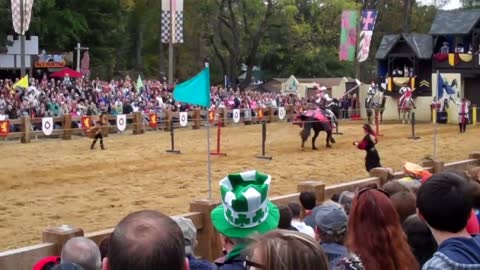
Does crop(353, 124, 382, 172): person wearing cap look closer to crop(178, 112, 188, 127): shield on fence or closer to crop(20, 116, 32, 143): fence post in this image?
crop(20, 116, 32, 143): fence post

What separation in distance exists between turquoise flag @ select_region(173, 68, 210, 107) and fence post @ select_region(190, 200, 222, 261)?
20.8ft

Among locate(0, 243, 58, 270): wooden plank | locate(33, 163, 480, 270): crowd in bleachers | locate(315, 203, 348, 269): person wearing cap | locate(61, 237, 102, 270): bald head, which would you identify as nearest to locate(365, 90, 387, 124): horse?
locate(0, 243, 58, 270): wooden plank

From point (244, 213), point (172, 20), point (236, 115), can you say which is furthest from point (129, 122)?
point (244, 213)

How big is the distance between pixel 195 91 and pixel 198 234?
693cm

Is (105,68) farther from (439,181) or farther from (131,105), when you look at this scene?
(439,181)

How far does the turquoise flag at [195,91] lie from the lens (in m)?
15.1

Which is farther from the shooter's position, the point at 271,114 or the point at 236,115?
the point at 271,114

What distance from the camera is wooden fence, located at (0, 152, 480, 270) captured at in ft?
22.1

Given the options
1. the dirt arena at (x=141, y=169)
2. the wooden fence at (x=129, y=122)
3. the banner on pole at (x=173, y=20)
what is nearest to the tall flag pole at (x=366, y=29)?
the wooden fence at (x=129, y=122)

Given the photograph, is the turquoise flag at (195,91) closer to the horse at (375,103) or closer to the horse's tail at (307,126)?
the horse's tail at (307,126)

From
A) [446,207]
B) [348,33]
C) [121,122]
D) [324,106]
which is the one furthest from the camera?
[348,33]

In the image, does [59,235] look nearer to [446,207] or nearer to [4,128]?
[446,207]

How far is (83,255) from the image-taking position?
14.4 ft

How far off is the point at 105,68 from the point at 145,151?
3096 centimetres
